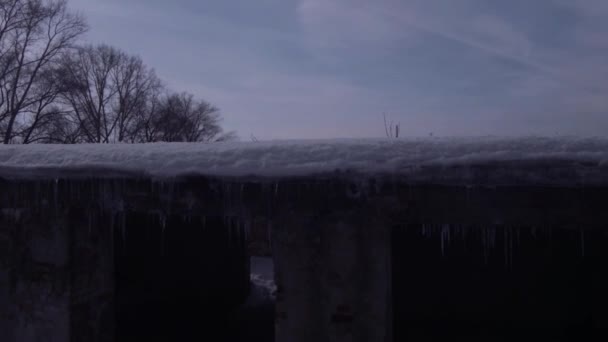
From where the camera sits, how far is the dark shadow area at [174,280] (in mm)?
7090

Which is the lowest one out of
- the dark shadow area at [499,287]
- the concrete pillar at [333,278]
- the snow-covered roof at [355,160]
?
the dark shadow area at [499,287]

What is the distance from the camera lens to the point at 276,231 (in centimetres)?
395

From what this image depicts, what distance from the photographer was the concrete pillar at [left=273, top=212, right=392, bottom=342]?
3803 mm

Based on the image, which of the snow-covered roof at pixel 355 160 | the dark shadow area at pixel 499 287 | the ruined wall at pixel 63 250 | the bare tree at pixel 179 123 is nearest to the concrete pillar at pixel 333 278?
the snow-covered roof at pixel 355 160

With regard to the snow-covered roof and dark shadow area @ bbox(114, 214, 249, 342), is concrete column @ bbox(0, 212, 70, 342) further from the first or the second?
dark shadow area @ bbox(114, 214, 249, 342)

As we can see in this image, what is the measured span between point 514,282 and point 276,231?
15.6ft

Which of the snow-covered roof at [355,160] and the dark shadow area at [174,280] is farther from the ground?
the snow-covered roof at [355,160]

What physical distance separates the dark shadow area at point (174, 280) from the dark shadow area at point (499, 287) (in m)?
2.80

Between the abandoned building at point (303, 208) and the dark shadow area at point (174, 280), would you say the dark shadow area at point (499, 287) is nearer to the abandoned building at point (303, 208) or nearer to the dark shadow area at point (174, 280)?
the abandoned building at point (303, 208)

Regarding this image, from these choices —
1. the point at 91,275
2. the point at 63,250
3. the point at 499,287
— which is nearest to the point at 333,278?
the point at 91,275

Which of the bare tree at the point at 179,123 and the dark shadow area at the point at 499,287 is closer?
the dark shadow area at the point at 499,287

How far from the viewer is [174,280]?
7.88m

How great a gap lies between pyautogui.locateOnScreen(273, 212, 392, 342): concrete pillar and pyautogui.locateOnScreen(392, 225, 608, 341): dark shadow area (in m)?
3.05

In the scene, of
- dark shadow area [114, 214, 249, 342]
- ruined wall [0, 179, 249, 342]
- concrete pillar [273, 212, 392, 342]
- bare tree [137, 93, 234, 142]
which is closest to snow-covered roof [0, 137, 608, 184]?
ruined wall [0, 179, 249, 342]
